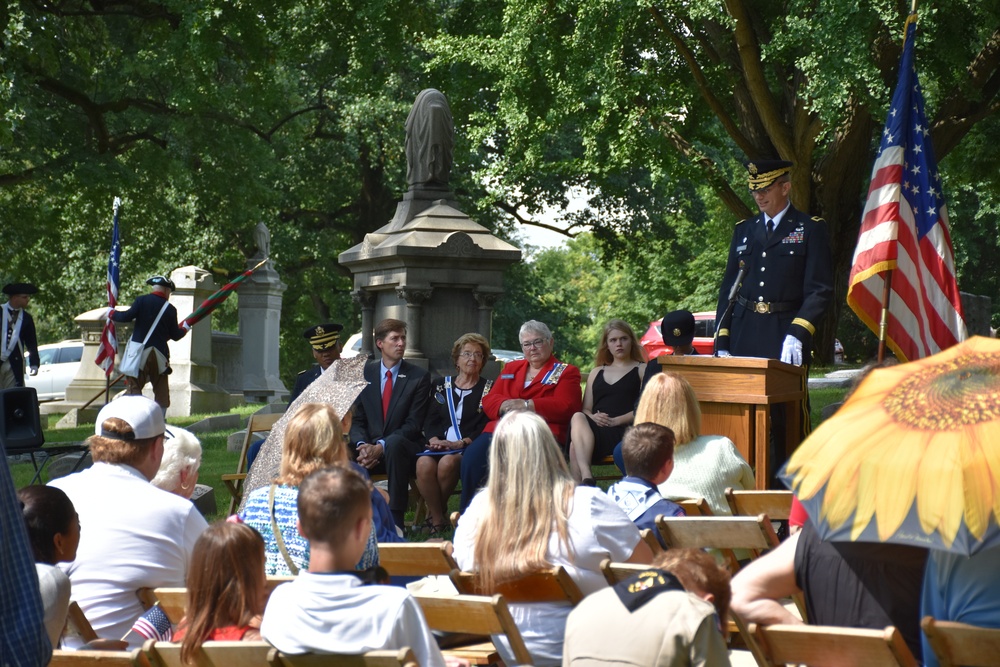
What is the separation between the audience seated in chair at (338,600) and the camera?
3.66m

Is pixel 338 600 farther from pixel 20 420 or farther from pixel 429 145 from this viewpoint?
pixel 429 145

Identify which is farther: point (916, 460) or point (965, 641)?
point (965, 641)

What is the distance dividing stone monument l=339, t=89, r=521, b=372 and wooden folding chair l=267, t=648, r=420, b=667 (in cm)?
771

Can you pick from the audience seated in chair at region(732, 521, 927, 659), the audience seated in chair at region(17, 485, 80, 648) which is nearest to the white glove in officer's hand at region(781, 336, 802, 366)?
the audience seated in chair at region(732, 521, 927, 659)

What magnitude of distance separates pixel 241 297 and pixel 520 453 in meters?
22.3

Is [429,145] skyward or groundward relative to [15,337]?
skyward

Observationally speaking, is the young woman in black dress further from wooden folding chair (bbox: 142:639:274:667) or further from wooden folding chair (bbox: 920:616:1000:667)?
wooden folding chair (bbox: 920:616:1000:667)

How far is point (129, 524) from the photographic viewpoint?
4.96 meters

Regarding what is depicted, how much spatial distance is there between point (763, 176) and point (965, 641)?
5350mm

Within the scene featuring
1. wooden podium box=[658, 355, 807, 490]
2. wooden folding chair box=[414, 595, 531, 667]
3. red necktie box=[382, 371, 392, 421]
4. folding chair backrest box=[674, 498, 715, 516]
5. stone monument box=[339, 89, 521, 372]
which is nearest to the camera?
wooden folding chair box=[414, 595, 531, 667]

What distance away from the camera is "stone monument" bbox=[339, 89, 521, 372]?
11.5 meters

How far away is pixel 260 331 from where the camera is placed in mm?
26531

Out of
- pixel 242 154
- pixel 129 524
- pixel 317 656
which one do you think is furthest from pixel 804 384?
pixel 242 154

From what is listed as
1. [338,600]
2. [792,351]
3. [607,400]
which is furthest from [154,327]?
[338,600]
